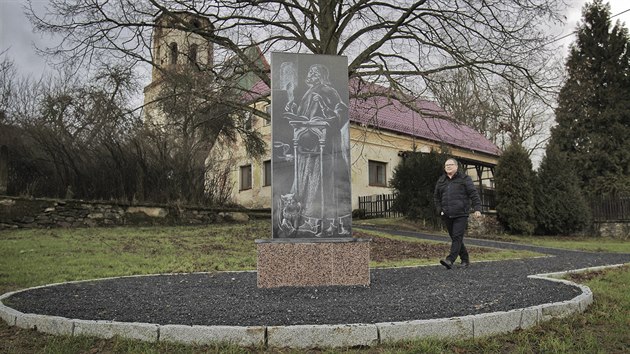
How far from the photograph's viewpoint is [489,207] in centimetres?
2258

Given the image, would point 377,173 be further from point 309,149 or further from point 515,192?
point 309,149

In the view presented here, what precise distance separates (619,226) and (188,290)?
22.7 m

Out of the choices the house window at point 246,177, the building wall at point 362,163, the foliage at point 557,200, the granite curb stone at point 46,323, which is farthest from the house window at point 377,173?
the granite curb stone at point 46,323

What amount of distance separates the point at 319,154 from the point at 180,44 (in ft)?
29.1

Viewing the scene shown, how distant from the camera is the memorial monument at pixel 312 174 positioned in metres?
6.43

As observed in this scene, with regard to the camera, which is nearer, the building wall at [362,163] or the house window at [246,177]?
the building wall at [362,163]

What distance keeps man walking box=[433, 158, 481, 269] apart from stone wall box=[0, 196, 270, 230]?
10.9 m

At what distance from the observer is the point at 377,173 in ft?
95.9

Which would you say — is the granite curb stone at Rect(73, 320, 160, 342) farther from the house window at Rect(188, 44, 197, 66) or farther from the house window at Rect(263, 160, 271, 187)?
the house window at Rect(263, 160, 271, 187)

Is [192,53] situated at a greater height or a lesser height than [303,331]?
greater

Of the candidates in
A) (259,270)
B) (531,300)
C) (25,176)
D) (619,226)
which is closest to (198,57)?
(25,176)

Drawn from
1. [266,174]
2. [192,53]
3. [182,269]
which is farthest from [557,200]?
[182,269]

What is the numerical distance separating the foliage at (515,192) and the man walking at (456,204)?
491 inches

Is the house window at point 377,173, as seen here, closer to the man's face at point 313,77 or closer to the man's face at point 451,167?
the man's face at point 451,167
